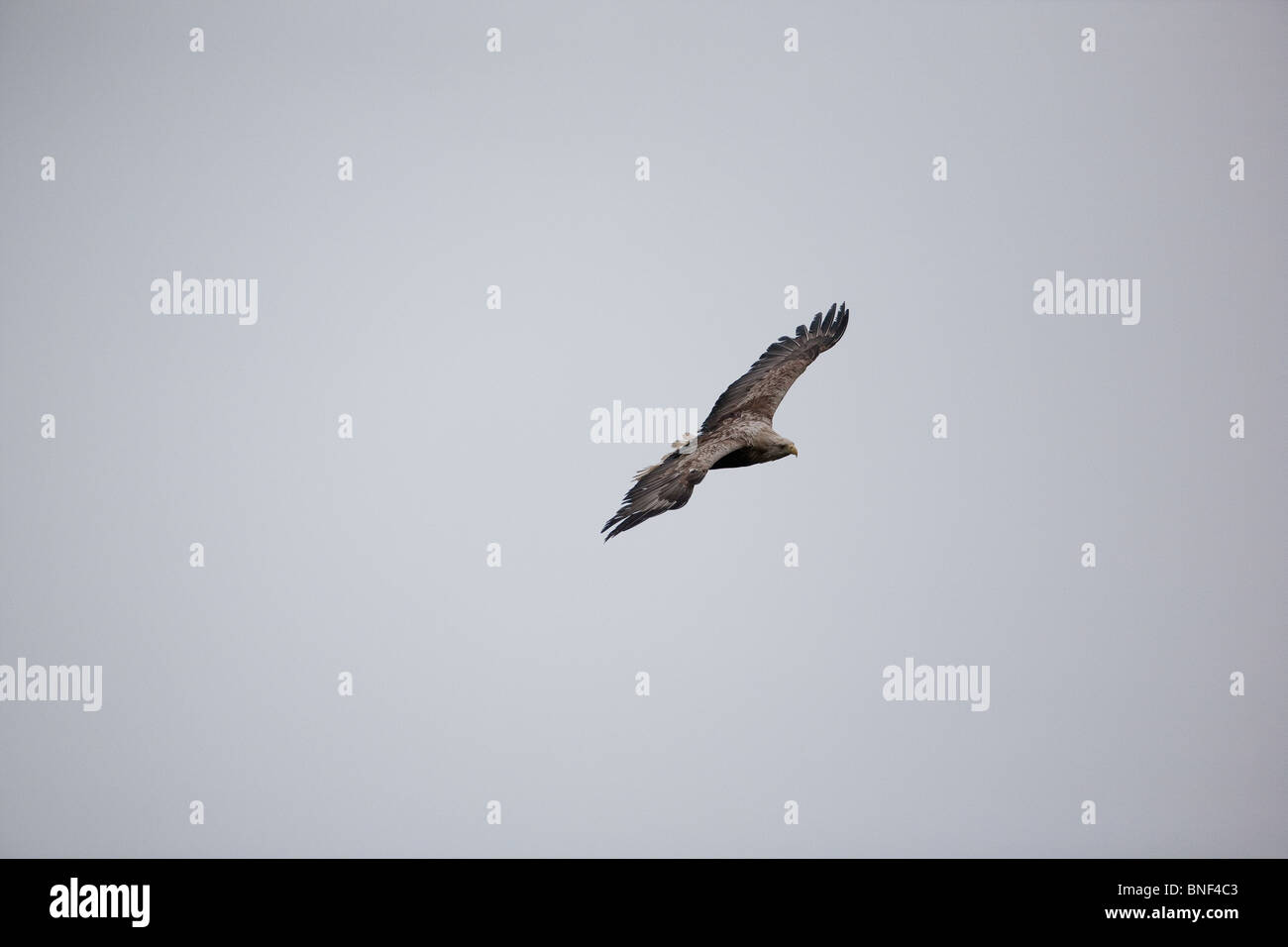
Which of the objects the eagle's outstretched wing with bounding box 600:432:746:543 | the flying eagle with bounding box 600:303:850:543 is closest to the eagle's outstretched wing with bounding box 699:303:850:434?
the flying eagle with bounding box 600:303:850:543

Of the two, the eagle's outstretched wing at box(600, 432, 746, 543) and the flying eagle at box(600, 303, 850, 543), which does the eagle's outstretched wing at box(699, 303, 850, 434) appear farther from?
the eagle's outstretched wing at box(600, 432, 746, 543)

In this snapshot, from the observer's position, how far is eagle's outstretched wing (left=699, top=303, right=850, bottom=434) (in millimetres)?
6781

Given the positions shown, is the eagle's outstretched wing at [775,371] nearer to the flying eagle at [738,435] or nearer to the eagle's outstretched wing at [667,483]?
the flying eagle at [738,435]

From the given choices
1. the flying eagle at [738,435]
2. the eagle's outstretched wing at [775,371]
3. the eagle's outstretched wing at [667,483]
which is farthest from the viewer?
the eagle's outstretched wing at [775,371]

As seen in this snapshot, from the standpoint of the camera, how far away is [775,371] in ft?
→ 22.9

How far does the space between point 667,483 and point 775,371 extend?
5.63 ft

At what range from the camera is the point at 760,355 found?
7145 millimetres

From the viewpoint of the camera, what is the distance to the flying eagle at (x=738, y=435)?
5520 mm

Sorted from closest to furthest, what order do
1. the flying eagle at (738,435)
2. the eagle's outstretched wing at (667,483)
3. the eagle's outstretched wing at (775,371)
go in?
the eagle's outstretched wing at (667,483) → the flying eagle at (738,435) → the eagle's outstretched wing at (775,371)

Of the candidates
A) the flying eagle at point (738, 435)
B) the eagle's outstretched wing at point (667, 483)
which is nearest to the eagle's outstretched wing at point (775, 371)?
the flying eagle at point (738, 435)

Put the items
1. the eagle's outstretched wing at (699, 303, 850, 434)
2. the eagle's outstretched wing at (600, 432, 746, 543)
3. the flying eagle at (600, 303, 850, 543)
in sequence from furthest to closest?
the eagle's outstretched wing at (699, 303, 850, 434) → the flying eagle at (600, 303, 850, 543) → the eagle's outstretched wing at (600, 432, 746, 543)
